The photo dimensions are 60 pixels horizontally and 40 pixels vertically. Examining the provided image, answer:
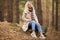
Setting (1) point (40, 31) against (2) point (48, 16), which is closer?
(1) point (40, 31)

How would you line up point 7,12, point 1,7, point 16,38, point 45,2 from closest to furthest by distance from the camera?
1. point 16,38
2. point 7,12
3. point 1,7
4. point 45,2

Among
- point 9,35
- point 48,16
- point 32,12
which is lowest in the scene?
point 48,16

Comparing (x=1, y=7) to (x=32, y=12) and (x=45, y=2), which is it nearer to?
(x=45, y=2)

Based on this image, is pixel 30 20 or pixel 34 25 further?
pixel 30 20

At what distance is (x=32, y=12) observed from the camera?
419 inches

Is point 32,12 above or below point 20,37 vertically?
above

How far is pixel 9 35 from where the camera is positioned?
412 inches

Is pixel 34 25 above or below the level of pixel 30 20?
below

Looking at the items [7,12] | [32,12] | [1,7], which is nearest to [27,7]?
[32,12]

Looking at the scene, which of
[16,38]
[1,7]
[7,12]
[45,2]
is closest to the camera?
[16,38]

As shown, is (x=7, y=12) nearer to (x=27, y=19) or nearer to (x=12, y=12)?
(x=12, y=12)

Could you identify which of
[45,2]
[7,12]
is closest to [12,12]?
[7,12]

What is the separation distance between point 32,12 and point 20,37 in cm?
112

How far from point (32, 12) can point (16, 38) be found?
49.3 inches
